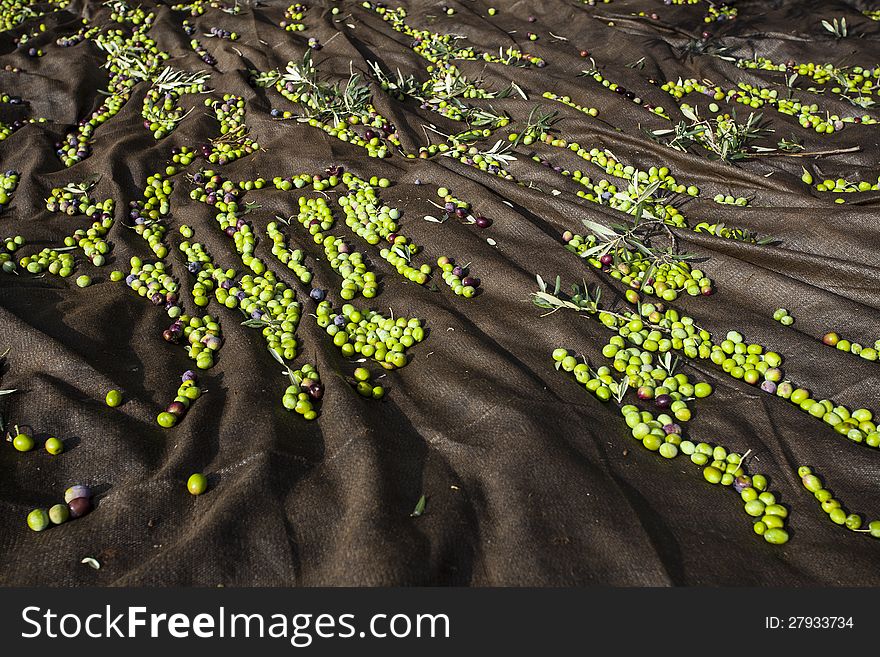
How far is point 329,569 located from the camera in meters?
2.30

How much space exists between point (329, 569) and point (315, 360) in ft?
4.43

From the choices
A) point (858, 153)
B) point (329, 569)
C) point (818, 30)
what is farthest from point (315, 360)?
point (818, 30)

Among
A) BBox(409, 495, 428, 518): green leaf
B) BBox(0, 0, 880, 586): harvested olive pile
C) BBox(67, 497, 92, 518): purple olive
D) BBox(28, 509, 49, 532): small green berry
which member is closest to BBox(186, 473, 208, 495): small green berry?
BBox(0, 0, 880, 586): harvested olive pile

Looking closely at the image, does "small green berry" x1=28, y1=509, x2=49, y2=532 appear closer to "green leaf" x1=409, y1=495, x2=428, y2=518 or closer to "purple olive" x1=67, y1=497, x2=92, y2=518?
"purple olive" x1=67, y1=497, x2=92, y2=518

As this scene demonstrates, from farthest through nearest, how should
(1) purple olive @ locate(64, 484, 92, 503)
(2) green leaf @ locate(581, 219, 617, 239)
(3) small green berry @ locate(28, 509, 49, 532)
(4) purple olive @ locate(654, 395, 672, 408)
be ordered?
1. (2) green leaf @ locate(581, 219, 617, 239)
2. (4) purple olive @ locate(654, 395, 672, 408)
3. (1) purple olive @ locate(64, 484, 92, 503)
4. (3) small green berry @ locate(28, 509, 49, 532)

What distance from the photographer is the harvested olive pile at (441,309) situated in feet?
8.11

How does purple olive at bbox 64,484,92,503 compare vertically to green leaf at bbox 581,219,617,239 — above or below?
below

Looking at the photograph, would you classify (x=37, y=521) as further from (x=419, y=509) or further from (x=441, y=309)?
(x=441, y=309)

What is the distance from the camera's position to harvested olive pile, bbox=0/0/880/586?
2471mm

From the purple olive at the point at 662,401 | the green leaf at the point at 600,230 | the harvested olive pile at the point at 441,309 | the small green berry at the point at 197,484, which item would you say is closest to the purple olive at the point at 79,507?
the harvested olive pile at the point at 441,309

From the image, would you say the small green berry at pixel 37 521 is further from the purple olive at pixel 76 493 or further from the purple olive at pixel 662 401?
the purple olive at pixel 662 401

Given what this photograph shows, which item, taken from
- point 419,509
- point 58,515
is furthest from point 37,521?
point 419,509

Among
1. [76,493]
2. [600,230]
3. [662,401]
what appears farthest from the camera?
[600,230]

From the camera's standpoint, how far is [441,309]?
370 cm
